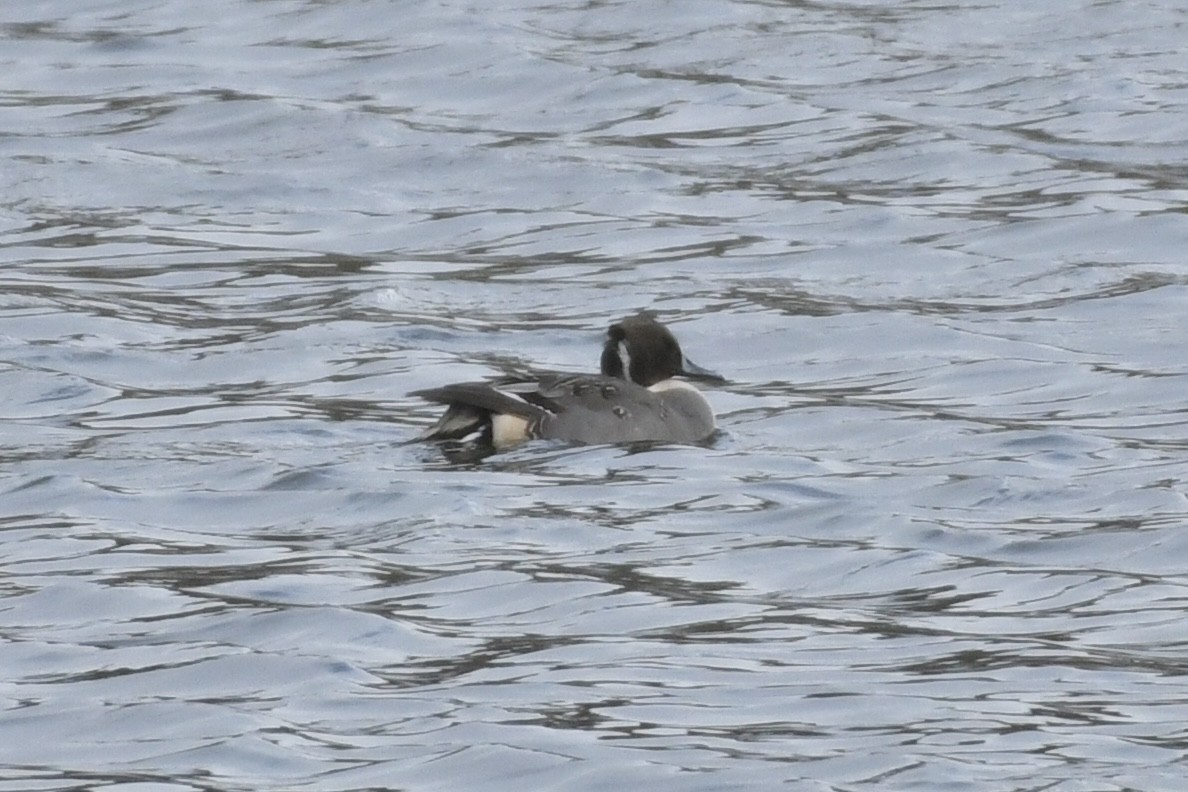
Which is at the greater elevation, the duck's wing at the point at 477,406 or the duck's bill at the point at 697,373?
the duck's wing at the point at 477,406

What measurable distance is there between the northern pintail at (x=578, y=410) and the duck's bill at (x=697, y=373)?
0.04 feet

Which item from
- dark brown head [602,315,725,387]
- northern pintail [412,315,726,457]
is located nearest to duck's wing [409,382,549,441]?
northern pintail [412,315,726,457]

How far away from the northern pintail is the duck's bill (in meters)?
0.01

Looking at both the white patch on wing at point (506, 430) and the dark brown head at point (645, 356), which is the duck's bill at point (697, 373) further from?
the white patch on wing at point (506, 430)

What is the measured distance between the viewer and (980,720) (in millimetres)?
6633

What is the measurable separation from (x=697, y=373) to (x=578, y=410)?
847 mm

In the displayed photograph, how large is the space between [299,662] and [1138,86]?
37.9ft

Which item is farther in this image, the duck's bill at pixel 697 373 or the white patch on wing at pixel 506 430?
the duck's bill at pixel 697 373

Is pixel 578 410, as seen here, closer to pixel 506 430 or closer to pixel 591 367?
pixel 506 430

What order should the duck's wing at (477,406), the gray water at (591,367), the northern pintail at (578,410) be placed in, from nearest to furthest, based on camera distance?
the gray water at (591,367) < the duck's wing at (477,406) < the northern pintail at (578,410)

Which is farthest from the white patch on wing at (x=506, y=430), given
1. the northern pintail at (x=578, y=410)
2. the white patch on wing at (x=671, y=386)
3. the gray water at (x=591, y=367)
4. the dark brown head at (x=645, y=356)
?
the dark brown head at (x=645, y=356)

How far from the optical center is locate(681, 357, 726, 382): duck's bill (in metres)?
→ 11.2

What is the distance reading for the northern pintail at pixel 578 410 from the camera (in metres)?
10.3

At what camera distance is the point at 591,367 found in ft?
40.3
